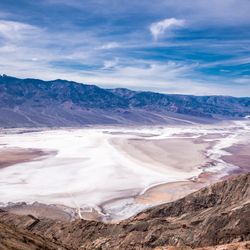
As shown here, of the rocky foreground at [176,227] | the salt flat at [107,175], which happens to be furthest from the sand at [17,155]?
the rocky foreground at [176,227]

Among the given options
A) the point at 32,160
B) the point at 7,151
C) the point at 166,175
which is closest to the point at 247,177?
the point at 166,175

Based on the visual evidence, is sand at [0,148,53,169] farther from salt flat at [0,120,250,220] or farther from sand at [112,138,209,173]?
sand at [112,138,209,173]

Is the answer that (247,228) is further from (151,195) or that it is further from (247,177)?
(151,195)

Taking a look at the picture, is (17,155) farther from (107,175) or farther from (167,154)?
(167,154)

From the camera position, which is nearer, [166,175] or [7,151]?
[166,175]

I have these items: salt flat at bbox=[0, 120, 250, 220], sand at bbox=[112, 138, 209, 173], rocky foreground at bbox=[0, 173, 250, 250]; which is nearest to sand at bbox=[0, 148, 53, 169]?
salt flat at bbox=[0, 120, 250, 220]
